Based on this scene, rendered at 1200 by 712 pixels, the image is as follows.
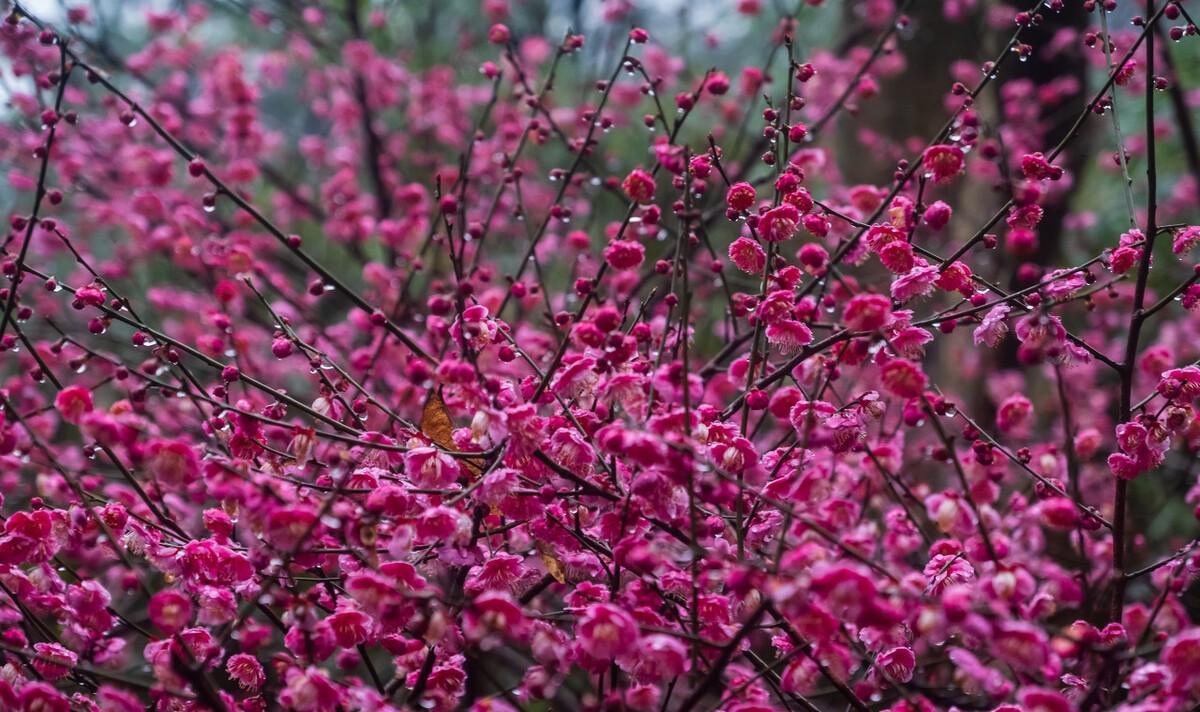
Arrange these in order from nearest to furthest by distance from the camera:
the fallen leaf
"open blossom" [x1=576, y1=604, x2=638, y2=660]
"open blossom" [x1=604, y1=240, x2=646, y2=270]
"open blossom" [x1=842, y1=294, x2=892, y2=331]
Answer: "open blossom" [x1=576, y1=604, x2=638, y2=660] → "open blossom" [x1=842, y1=294, x2=892, y2=331] → "open blossom" [x1=604, y1=240, x2=646, y2=270] → the fallen leaf

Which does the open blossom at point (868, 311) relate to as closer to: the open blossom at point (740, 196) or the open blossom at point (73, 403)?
the open blossom at point (740, 196)

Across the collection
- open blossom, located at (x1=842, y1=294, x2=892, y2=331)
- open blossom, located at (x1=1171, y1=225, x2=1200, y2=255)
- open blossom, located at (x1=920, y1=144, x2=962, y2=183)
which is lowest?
open blossom, located at (x1=842, y1=294, x2=892, y2=331)

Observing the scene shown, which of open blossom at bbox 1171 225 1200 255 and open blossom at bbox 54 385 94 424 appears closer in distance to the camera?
open blossom at bbox 54 385 94 424

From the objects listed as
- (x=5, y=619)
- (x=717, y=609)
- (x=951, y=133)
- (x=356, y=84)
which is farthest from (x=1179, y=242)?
(x=356, y=84)

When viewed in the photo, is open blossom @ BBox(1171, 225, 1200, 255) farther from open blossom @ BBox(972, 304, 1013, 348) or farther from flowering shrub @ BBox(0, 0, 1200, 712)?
open blossom @ BBox(972, 304, 1013, 348)

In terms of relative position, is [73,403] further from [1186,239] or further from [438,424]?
[1186,239]

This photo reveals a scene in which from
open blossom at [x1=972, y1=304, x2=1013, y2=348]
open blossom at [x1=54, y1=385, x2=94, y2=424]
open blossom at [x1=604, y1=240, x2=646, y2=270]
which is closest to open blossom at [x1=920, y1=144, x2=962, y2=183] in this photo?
open blossom at [x1=972, y1=304, x2=1013, y2=348]

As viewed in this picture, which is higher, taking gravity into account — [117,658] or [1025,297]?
[1025,297]

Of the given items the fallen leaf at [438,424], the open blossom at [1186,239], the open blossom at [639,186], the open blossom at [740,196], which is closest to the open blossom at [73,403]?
the fallen leaf at [438,424]

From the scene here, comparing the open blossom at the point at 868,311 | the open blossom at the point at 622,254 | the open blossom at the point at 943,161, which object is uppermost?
the open blossom at the point at 943,161

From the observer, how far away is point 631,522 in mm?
1909

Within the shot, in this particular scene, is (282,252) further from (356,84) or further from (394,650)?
(394,650)

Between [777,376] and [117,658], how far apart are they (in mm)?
1487

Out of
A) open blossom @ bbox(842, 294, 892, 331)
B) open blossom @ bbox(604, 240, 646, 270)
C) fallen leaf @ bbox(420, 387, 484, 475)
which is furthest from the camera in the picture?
fallen leaf @ bbox(420, 387, 484, 475)
